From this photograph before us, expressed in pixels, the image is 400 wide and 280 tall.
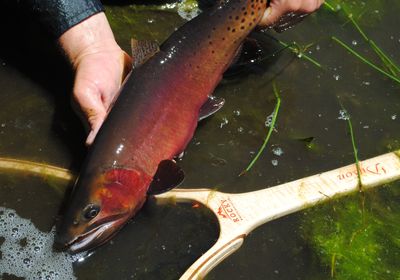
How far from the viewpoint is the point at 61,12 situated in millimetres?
3010

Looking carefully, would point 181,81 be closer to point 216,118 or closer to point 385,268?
point 216,118

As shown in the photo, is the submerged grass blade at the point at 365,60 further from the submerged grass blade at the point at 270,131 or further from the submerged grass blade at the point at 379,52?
the submerged grass blade at the point at 270,131

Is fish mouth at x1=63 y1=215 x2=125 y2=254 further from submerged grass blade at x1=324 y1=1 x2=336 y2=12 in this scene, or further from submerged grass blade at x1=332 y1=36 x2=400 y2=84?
submerged grass blade at x1=324 y1=1 x2=336 y2=12

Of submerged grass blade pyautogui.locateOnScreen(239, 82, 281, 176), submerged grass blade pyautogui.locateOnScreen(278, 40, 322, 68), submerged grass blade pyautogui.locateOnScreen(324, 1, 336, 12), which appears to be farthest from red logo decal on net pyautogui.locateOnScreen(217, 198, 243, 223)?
submerged grass blade pyautogui.locateOnScreen(324, 1, 336, 12)

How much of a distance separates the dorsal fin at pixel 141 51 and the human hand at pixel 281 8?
0.69 meters

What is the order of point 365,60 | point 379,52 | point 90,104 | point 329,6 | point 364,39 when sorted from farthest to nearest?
point 329,6 < point 364,39 < point 379,52 < point 365,60 < point 90,104

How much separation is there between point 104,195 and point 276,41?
1.61 m

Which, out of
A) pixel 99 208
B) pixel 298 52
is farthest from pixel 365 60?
pixel 99 208

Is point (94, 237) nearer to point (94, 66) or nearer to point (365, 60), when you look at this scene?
point (94, 66)

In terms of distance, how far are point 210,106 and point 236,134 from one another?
0.82 feet

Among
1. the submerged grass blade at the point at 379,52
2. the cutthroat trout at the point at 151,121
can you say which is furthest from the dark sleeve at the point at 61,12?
the submerged grass blade at the point at 379,52

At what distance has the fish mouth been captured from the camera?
237 centimetres

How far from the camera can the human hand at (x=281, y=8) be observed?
309 cm

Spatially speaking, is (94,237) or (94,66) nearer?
(94,237)
